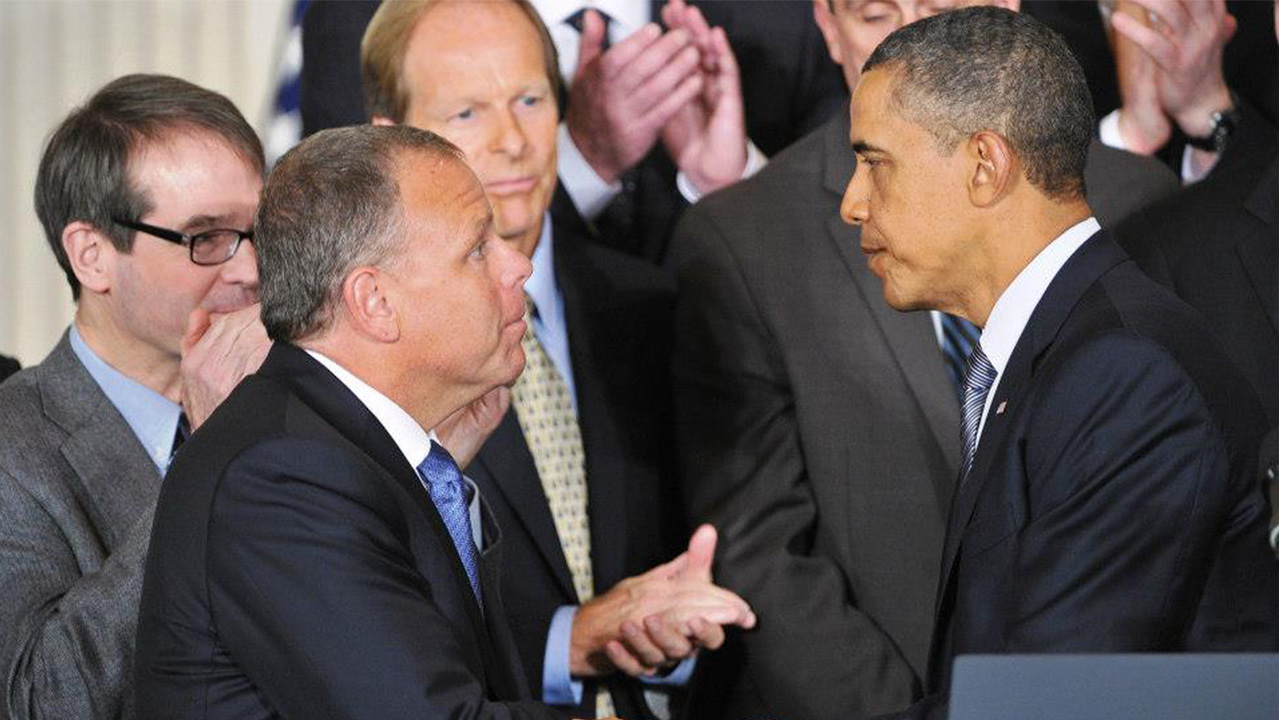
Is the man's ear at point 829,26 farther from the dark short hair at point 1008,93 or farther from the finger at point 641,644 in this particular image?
the finger at point 641,644

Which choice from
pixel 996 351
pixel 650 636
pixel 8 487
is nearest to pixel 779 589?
pixel 650 636

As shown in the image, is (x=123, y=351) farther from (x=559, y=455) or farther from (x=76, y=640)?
(x=559, y=455)

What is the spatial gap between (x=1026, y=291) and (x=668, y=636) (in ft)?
2.79

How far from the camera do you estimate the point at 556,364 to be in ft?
10.5

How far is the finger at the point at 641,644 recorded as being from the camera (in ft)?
9.57

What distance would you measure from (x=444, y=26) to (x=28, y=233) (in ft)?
5.35

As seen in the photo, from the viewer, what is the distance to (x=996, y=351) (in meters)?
2.37

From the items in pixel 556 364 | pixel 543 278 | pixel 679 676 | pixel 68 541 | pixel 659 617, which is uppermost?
pixel 68 541

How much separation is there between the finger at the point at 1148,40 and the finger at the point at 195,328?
63.9 inches

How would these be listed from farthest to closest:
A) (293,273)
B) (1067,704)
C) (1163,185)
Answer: (1163,185) < (293,273) < (1067,704)

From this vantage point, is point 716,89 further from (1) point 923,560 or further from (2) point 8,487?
(2) point 8,487

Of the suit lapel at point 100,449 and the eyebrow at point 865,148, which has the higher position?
the eyebrow at point 865,148

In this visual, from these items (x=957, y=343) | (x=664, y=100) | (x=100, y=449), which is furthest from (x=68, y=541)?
(x=664, y=100)

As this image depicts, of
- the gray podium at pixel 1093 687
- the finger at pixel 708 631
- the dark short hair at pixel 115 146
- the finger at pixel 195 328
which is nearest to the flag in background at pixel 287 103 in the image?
the dark short hair at pixel 115 146
